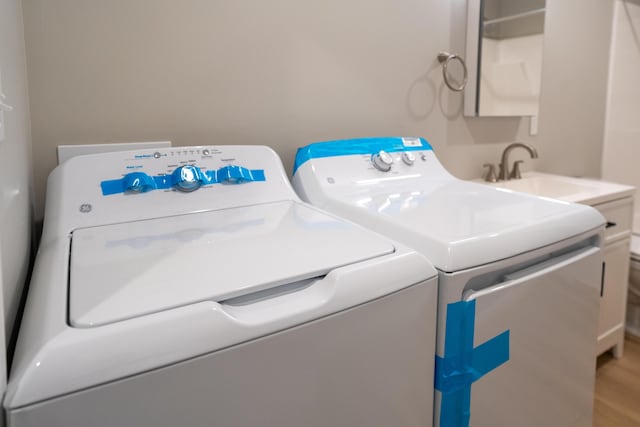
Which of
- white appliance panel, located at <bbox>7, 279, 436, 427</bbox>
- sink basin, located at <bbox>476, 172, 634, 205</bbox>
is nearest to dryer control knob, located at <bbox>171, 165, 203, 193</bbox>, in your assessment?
white appliance panel, located at <bbox>7, 279, 436, 427</bbox>

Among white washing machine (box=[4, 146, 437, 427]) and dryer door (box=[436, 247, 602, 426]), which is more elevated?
white washing machine (box=[4, 146, 437, 427])

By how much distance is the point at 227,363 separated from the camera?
20.1 inches

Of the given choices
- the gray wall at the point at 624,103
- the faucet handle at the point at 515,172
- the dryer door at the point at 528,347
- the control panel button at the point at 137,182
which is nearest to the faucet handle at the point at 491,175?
the faucet handle at the point at 515,172

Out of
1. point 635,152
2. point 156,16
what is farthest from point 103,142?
point 635,152

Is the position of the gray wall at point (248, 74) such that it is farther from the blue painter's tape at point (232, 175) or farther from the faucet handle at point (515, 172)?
the blue painter's tape at point (232, 175)

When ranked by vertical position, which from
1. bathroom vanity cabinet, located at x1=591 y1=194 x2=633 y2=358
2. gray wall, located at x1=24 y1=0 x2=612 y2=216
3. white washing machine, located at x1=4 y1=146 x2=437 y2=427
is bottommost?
bathroom vanity cabinet, located at x1=591 y1=194 x2=633 y2=358

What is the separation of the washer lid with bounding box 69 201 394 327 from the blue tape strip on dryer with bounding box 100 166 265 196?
0.31 feet

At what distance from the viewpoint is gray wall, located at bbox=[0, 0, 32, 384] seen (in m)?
0.55

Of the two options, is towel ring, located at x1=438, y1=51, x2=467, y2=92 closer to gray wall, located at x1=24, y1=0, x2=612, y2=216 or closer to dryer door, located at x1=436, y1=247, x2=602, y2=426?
gray wall, located at x1=24, y1=0, x2=612, y2=216

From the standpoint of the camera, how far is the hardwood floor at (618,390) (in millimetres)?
1470

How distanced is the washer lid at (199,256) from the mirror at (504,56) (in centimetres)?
122

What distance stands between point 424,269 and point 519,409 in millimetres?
462

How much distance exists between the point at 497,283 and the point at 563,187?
129cm

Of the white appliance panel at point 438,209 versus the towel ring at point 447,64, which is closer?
the white appliance panel at point 438,209
